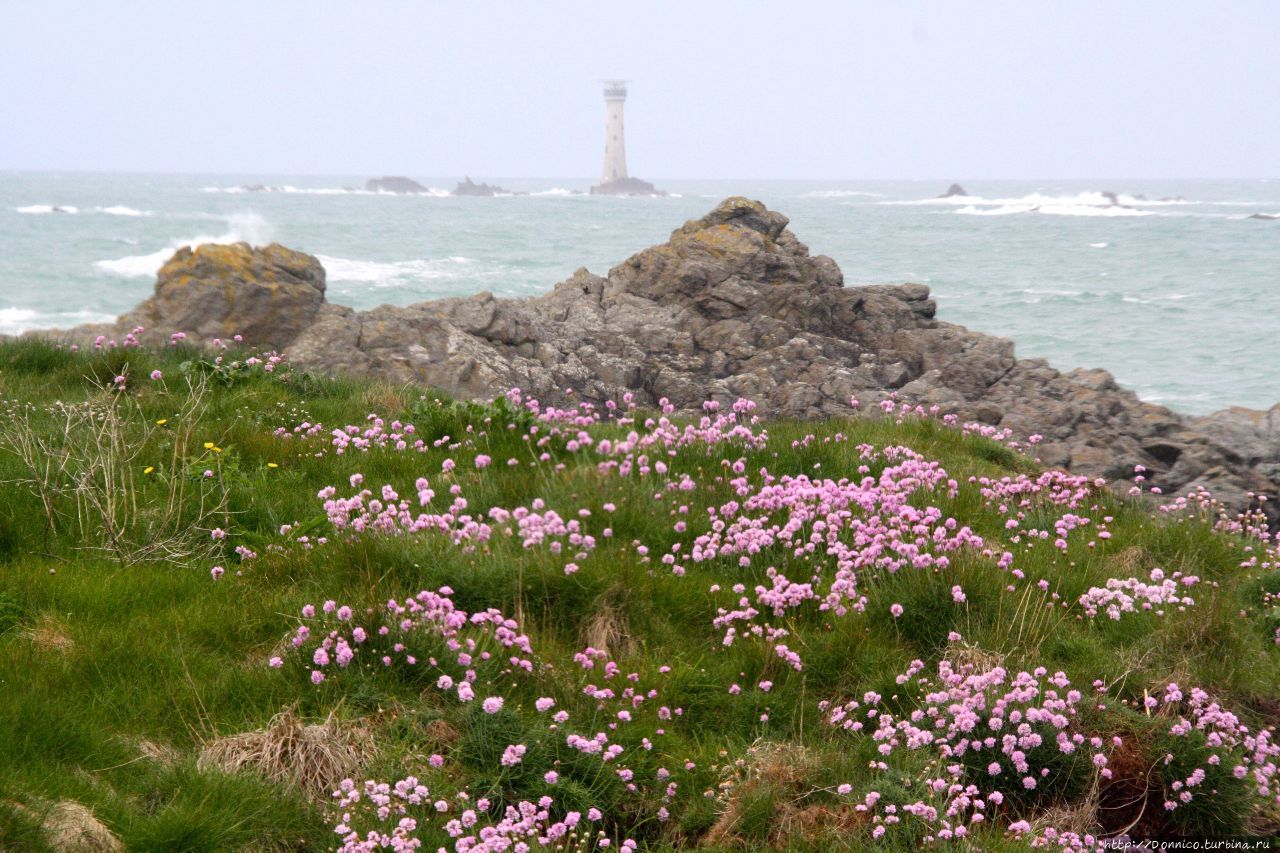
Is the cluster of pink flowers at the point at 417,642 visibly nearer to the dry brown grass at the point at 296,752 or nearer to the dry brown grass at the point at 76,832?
the dry brown grass at the point at 296,752

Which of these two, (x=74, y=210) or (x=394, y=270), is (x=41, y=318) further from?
(x=74, y=210)

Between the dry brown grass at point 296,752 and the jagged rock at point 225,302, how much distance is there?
11733mm

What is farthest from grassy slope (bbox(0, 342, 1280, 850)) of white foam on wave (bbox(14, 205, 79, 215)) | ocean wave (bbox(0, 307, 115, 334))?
white foam on wave (bbox(14, 205, 79, 215))

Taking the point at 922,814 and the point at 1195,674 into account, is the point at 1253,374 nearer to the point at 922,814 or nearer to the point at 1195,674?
the point at 1195,674

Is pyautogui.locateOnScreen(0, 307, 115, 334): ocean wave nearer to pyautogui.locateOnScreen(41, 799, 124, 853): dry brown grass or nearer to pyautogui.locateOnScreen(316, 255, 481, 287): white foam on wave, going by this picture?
pyautogui.locateOnScreen(316, 255, 481, 287): white foam on wave

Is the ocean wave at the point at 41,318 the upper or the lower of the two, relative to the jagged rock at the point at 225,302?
lower

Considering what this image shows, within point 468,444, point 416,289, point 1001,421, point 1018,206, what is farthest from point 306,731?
point 1018,206

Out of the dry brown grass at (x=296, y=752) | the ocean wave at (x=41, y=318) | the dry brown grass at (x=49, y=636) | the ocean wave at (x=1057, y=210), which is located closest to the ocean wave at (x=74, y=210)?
the ocean wave at (x=41, y=318)

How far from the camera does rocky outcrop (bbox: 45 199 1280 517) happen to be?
15.6 metres

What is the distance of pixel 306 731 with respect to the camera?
187 inches

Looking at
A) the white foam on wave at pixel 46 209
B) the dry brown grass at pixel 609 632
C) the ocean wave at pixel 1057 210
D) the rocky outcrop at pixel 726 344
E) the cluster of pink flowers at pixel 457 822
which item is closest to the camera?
the cluster of pink flowers at pixel 457 822

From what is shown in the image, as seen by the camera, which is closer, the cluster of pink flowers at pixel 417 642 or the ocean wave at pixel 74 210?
the cluster of pink flowers at pixel 417 642

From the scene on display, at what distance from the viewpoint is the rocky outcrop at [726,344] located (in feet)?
51.3

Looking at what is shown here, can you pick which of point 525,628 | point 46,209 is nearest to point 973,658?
point 525,628
